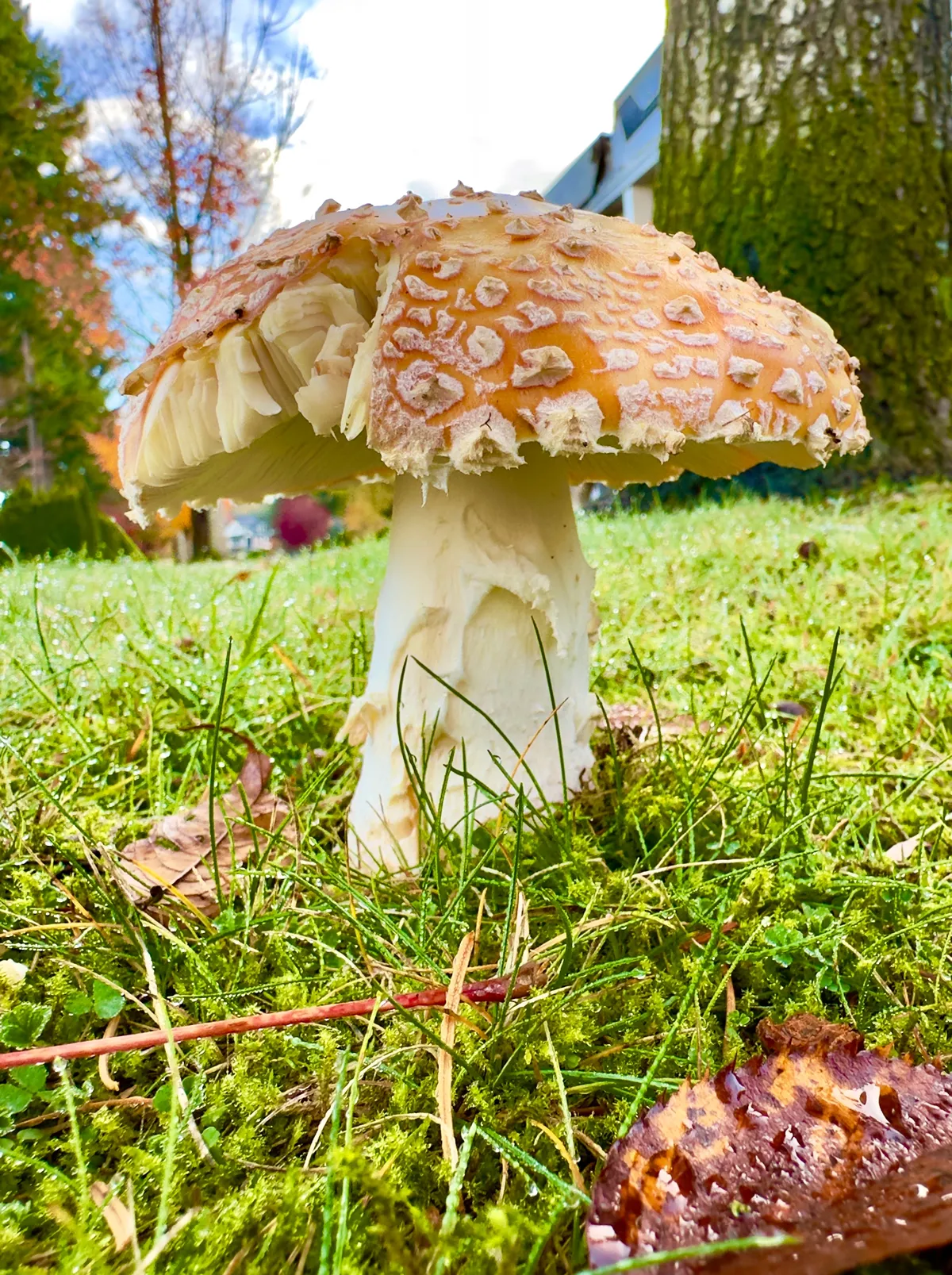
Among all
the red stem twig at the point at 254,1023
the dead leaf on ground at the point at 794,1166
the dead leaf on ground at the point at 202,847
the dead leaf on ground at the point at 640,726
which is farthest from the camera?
the dead leaf on ground at the point at 640,726

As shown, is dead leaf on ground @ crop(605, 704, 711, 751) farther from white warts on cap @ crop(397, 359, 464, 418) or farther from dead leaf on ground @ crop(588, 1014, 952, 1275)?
dead leaf on ground @ crop(588, 1014, 952, 1275)

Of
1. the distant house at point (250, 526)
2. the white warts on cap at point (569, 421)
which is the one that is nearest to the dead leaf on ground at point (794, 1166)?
the white warts on cap at point (569, 421)

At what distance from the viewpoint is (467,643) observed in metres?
1.68

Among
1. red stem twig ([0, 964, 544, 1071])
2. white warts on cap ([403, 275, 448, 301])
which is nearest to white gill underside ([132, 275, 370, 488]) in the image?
white warts on cap ([403, 275, 448, 301])

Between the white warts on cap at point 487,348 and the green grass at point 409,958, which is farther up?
the white warts on cap at point 487,348

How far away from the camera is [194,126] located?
1675cm

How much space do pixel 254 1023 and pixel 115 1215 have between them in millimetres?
233

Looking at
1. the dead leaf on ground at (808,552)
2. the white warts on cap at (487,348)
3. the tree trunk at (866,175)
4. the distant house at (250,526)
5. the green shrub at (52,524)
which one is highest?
the tree trunk at (866,175)

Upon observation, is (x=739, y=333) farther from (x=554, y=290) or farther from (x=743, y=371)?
(x=554, y=290)

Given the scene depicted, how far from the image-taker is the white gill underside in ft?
4.34

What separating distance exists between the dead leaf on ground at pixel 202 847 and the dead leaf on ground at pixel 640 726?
800 millimetres

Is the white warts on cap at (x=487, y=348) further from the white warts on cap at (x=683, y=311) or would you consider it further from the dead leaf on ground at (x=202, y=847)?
the dead leaf on ground at (x=202, y=847)

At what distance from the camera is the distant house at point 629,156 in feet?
35.4

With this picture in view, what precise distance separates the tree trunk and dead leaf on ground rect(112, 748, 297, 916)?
14.5 feet
